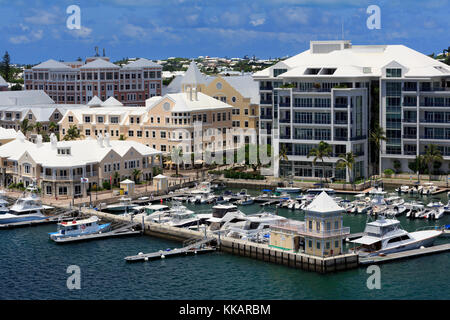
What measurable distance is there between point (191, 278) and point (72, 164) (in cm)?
3700

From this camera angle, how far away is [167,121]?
409 feet

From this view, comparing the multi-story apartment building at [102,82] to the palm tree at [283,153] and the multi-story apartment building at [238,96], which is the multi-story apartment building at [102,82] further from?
the palm tree at [283,153]

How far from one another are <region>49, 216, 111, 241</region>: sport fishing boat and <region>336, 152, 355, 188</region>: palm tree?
3453 cm

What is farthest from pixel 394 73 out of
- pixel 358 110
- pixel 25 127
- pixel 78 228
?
pixel 25 127

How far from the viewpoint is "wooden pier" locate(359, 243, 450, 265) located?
69875 millimetres

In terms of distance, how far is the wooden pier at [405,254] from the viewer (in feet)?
229

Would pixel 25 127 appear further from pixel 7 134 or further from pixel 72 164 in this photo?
pixel 72 164

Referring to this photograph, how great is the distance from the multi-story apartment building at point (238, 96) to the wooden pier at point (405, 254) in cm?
6052

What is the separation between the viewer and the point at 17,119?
14462cm

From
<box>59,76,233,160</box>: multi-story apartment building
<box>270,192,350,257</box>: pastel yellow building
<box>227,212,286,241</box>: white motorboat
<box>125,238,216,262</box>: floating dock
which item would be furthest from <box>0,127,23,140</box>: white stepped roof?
<box>270,192,350,257</box>: pastel yellow building

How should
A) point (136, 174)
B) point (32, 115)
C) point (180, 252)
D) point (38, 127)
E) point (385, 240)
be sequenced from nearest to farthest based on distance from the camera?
point (385, 240)
point (180, 252)
point (136, 174)
point (38, 127)
point (32, 115)

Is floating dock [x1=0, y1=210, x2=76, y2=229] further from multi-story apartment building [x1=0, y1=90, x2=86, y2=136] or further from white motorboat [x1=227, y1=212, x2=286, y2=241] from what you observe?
multi-story apartment building [x1=0, y1=90, x2=86, y2=136]

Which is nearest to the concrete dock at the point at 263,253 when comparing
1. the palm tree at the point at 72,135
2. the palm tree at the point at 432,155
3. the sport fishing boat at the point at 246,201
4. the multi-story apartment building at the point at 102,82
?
the sport fishing boat at the point at 246,201
